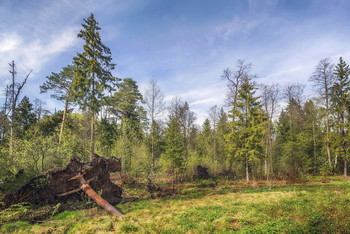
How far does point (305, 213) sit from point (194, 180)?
14422mm

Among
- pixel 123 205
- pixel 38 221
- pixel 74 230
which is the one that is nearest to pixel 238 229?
pixel 74 230

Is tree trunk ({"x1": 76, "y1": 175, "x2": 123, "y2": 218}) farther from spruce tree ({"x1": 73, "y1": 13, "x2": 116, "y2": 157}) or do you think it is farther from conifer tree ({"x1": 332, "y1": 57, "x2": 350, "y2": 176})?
conifer tree ({"x1": 332, "y1": 57, "x2": 350, "y2": 176})

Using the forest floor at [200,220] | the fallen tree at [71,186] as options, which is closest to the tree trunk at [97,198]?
the fallen tree at [71,186]

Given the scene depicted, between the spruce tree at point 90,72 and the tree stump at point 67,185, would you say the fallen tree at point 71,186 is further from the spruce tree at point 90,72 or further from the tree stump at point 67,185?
the spruce tree at point 90,72

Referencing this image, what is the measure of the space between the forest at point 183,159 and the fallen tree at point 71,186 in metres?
0.29

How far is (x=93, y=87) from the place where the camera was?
1780 centimetres

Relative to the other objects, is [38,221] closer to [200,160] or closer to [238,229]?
[238,229]

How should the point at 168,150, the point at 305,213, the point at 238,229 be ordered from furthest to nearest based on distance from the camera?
the point at 168,150, the point at 305,213, the point at 238,229

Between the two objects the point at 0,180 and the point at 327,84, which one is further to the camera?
the point at 327,84

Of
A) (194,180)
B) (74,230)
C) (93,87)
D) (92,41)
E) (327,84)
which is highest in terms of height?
(92,41)

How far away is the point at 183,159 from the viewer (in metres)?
21.2

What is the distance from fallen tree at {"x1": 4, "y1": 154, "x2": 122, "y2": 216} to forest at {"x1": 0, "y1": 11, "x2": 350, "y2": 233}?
287 millimetres

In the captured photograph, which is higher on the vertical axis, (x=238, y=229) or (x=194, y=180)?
(x=238, y=229)

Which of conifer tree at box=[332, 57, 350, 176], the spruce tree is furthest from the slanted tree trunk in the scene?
conifer tree at box=[332, 57, 350, 176]
